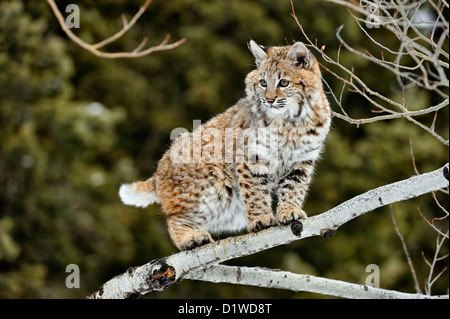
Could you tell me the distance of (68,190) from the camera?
9859mm

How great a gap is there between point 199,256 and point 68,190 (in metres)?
6.14

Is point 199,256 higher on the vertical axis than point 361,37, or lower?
lower

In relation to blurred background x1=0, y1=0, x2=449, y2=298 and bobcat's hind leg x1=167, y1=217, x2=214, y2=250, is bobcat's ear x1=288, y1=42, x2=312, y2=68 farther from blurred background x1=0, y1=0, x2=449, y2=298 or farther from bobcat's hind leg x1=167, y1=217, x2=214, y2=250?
blurred background x1=0, y1=0, x2=449, y2=298

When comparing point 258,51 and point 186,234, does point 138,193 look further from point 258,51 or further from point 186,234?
point 258,51

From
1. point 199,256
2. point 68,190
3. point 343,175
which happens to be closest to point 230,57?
point 343,175

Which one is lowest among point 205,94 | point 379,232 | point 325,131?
point 325,131

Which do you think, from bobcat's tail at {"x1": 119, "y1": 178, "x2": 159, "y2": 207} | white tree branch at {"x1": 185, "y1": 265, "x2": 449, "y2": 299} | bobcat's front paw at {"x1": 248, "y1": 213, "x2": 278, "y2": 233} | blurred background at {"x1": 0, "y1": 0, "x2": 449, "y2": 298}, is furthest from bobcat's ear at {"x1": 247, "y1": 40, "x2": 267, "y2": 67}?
blurred background at {"x1": 0, "y1": 0, "x2": 449, "y2": 298}

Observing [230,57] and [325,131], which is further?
[230,57]

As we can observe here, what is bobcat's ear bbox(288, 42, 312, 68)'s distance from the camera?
4.75 meters

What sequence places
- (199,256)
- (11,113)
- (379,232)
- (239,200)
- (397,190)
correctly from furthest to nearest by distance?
(379,232) < (11,113) < (239,200) < (199,256) < (397,190)

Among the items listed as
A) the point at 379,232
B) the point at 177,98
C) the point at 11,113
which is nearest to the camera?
the point at 11,113

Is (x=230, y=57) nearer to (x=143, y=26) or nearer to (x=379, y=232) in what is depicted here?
(x=143, y=26)

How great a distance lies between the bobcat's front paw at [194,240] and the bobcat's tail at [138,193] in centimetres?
89

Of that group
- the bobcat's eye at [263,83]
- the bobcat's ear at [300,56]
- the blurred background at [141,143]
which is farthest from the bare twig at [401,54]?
the blurred background at [141,143]
